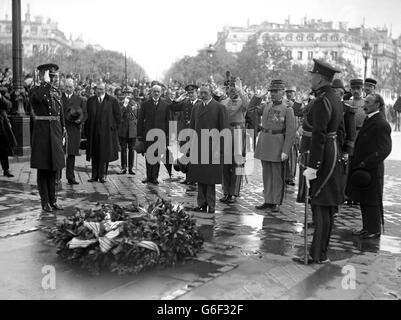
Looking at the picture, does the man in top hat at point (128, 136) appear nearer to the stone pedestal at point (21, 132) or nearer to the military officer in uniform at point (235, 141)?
the stone pedestal at point (21, 132)

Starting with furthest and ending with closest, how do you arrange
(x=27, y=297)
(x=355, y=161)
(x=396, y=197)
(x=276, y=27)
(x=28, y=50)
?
(x=276, y=27) < (x=28, y=50) < (x=396, y=197) < (x=355, y=161) < (x=27, y=297)

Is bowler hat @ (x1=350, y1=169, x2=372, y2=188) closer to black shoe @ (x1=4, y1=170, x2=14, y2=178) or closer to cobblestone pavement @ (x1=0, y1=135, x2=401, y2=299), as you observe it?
cobblestone pavement @ (x1=0, y1=135, x2=401, y2=299)

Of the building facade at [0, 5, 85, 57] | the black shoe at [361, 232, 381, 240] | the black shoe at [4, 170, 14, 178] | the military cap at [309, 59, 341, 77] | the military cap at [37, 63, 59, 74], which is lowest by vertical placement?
the black shoe at [361, 232, 381, 240]

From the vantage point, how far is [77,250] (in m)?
5.67

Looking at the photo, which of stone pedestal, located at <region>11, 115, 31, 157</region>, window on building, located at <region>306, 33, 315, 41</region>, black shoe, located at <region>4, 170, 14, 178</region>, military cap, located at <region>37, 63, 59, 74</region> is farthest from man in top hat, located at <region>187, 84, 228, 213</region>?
window on building, located at <region>306, 33, 315, 41</region>

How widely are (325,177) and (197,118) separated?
11.7 ft

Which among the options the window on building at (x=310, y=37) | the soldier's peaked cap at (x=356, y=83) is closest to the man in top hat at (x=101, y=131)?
the soldier's peaked cap at (x=356, y=83)

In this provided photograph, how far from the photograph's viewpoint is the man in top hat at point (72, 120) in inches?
451

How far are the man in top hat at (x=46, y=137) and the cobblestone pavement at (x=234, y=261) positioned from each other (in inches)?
15.3

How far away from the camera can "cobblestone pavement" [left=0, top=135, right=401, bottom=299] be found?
5.03 meters

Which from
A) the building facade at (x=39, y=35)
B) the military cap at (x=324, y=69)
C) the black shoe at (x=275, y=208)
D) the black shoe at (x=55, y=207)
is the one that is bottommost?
the black shoe at (x=275, y=208)

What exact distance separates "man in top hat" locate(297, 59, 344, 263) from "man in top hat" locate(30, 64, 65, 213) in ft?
13.8

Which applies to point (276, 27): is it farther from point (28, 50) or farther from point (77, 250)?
point (77, 250)
